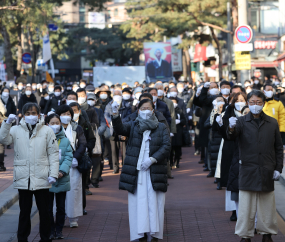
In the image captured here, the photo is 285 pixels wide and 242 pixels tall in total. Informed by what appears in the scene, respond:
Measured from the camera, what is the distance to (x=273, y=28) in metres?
42.2

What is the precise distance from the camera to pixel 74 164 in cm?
756

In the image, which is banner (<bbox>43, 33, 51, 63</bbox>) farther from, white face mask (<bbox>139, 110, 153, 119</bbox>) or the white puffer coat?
Answer: the white puffer coat

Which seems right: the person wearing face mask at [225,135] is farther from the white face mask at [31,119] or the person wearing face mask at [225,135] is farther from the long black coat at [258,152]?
the white face mask at [31,119]

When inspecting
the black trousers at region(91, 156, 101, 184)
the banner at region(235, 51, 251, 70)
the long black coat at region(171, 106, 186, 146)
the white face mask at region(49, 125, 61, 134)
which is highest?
the banner at region(235, 51, 251, 70)

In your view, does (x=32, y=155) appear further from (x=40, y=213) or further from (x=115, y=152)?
(x=115, y=152)

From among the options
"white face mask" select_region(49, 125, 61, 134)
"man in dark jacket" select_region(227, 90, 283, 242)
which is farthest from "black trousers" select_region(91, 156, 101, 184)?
"man in dark jacket" select_region(227, 90, 283, 242)

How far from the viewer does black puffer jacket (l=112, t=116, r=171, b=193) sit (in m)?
6.68

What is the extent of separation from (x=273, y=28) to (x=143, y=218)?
37949 mm

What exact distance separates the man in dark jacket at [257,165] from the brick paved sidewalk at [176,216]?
→ 593 mm

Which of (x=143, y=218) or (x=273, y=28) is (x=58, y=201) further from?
(x=273, y=28)

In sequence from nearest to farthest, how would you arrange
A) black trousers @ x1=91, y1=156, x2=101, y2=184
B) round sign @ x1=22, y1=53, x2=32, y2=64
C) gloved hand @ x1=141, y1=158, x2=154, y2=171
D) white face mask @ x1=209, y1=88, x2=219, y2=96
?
1. gloved hand @ x1=141, y1=158, x2=154, y2=171
2. black trousers @ x1=91, y1=156, x2=101, y2=184
3. white face mask @ x1=209, y1=88, x2=219, y2=96
4. round sign @ x1=22, y1=53, x2=32, y2=64

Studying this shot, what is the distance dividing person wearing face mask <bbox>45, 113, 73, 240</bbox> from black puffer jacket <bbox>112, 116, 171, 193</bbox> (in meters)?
0.75

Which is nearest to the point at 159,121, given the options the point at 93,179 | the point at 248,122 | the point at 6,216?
the point at 248,122

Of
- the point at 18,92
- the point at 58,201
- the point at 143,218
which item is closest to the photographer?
the point at 143,218
